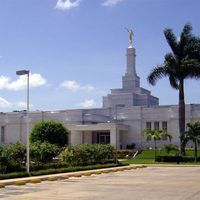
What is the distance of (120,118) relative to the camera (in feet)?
210

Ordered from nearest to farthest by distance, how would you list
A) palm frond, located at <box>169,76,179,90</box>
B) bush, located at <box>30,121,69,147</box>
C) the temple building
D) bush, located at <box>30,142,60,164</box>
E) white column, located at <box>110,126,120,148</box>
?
1. bush, located at <box>30,142,60,164</box>
2. palm frond, located at <box>169,76,179,90</box>
3. bush, located at <box>30,121,69,147</box>
4. white column, located at <box>110,126,120,148</box>
5. the temple building

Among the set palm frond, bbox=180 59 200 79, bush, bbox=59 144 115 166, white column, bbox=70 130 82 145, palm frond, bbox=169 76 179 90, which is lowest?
bush, bbox=59 144 115 166

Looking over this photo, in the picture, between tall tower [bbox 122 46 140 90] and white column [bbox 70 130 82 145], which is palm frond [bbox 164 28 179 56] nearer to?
white column [bbox 70 130 82 145]

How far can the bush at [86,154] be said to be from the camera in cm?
3188

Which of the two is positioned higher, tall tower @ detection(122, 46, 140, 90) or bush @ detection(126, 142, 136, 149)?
tall tower @ detection(122, 46, 140, 90)

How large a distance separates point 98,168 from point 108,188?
544 inches

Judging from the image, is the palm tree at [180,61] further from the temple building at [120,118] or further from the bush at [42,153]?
the bush at [42,153]

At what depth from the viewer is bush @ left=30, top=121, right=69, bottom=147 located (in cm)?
4994

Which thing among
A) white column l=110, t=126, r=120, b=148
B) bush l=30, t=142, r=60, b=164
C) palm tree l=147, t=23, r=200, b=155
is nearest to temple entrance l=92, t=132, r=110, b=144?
white column l=110, t=126, r=120, b=148

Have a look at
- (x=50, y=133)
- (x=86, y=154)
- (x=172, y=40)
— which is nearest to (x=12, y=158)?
(x=86, y=154)

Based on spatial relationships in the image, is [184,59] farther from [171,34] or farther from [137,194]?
[137,194]

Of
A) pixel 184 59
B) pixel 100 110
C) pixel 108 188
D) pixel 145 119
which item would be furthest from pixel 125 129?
pixel 108 188

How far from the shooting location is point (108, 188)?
1767 cm

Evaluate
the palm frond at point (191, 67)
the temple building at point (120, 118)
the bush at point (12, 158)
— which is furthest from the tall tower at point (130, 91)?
the bush at point (12, 158)
